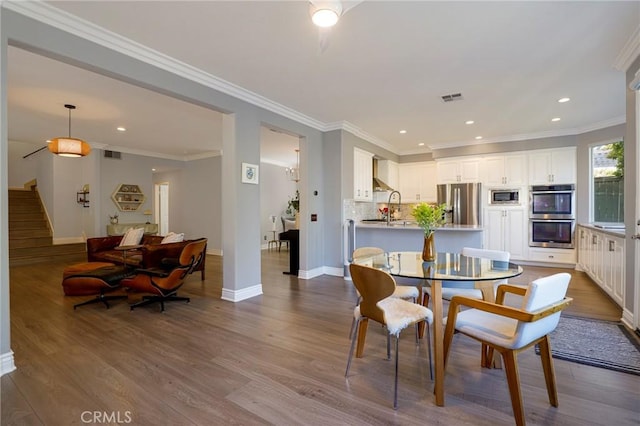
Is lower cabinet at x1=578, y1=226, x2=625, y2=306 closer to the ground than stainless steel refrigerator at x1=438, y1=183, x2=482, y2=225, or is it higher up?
closer to the ground

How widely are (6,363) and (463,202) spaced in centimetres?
708

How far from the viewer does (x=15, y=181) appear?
30.1 feet

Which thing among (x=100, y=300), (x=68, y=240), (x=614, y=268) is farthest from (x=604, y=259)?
(x=68, y=240)

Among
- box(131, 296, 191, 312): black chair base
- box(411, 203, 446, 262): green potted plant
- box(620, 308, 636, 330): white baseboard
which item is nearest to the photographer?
box(411, 203, 446, 262): green potted plant

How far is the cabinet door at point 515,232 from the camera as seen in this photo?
237 inches

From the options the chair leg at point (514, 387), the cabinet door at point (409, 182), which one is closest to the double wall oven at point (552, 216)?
the cabinet door at point (409, 182)

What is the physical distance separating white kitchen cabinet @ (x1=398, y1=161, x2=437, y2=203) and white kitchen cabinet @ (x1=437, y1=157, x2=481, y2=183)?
1.53ft

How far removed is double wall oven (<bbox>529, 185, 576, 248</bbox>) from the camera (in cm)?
560

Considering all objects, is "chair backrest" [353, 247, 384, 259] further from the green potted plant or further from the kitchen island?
the kitchen island

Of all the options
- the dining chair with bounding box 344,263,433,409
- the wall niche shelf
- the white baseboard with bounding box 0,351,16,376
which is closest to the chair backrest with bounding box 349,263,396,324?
the dining chair with bounding box 344,263,433,409

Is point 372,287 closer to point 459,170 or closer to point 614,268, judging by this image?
point 614,268

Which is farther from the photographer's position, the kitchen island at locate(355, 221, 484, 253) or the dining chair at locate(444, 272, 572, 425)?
the kitchen island at locate(355, 221, 484, 253)

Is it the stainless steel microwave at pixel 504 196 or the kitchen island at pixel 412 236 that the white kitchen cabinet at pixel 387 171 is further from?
the kitchen island at pixel 412 236

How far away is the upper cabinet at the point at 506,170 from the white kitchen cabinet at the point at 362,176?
255cm
